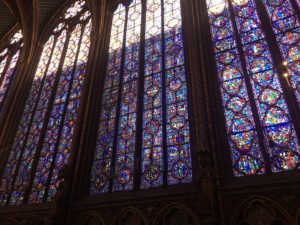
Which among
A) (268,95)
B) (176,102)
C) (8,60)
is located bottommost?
(268,95)

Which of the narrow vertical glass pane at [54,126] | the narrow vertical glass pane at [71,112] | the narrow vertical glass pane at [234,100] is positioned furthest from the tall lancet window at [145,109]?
the narrow vertical glass pane at [54,126]

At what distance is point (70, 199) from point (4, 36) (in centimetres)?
1101

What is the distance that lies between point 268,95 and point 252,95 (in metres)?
0.35

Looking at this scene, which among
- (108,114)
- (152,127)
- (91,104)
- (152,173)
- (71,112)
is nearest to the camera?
(152,173)

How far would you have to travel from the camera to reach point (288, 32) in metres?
7.35

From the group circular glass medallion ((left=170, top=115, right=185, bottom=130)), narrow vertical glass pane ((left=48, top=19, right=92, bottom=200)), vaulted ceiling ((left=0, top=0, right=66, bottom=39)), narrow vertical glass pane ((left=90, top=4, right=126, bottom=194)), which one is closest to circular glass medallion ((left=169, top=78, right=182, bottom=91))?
circular glass medallion ((left=170, top=115, right=185, bottom=130))

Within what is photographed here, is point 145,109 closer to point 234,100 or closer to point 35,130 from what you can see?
point 234,100

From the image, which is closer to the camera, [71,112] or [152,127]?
[152,127]

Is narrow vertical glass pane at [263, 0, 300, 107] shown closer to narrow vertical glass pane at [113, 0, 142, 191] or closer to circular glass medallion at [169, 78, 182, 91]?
circular glass medallion at [169, 78, 182, 91]

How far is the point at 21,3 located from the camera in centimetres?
1327

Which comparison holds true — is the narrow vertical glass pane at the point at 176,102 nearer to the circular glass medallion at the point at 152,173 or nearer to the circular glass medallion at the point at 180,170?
the circular glass medallion at the point at 180,170

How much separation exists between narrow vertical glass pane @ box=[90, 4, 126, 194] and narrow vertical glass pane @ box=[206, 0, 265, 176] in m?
3.16

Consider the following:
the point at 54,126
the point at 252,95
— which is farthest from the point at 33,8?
the point at 252,95

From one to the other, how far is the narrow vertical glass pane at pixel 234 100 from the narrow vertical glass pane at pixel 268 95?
0.77ft
